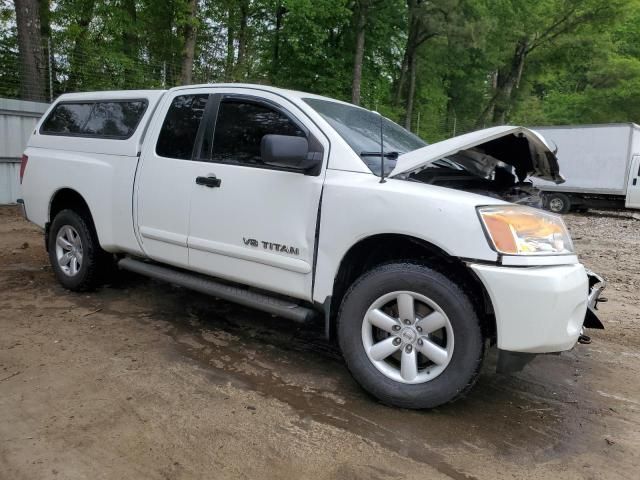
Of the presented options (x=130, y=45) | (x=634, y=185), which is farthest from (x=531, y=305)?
(x=634, y=185)

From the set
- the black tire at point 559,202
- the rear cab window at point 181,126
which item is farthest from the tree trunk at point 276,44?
the rear cab window at point 181,126

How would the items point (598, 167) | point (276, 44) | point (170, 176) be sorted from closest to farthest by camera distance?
point (170, 176) < point (598, 167) < point (276, 44)

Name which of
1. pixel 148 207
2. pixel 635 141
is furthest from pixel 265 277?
pixel 635 141

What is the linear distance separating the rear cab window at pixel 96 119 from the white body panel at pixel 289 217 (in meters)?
0.09

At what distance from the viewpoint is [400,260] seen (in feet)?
10.2

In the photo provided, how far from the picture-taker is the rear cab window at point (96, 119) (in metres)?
4.58

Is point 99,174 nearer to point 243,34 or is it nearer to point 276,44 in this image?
point 243,34

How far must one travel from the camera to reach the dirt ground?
Result: 2.53m

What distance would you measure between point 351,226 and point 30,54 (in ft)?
36.6

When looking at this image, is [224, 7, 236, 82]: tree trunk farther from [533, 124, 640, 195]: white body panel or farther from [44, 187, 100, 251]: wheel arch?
[44, 187, 100, 251]: wheel arch

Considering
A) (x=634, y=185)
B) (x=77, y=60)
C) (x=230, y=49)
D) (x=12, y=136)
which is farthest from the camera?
(x=230, y=49)

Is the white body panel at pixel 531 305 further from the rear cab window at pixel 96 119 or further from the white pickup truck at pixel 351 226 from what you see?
the rear cab window at pixel 96 119

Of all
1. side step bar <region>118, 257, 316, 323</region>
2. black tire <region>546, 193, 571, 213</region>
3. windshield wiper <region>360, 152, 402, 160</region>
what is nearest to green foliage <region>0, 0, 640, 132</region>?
black tire <region>546, 193, 571, 213</region>

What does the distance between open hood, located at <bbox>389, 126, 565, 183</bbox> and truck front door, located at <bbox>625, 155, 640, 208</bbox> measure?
14.2 meters
